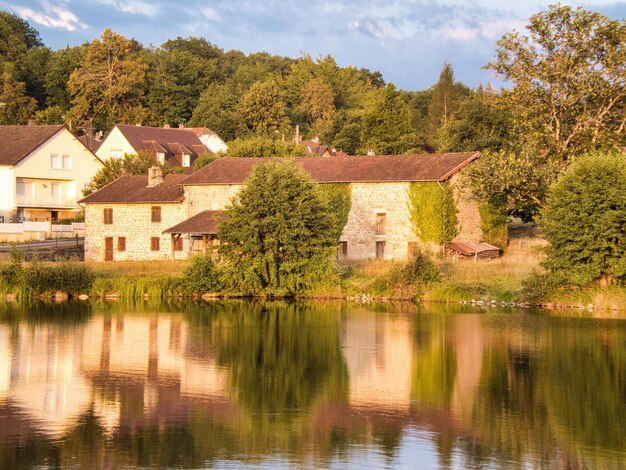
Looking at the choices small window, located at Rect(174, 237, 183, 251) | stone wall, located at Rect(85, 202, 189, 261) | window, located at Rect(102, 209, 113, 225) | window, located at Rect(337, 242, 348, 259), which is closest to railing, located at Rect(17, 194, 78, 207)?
stone wall, located at Rect(85, 202, 189, 261)

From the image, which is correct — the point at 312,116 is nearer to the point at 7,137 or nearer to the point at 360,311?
the point at 7,137

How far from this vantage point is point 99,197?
5762 cm

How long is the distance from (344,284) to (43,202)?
3435 cm

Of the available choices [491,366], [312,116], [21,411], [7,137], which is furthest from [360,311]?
[312,116]

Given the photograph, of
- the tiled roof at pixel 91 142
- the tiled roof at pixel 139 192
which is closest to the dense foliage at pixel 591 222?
the tiled roof at pixel 139 192

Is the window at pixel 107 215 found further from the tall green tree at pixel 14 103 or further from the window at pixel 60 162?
the tall green tree at pixel 14 103

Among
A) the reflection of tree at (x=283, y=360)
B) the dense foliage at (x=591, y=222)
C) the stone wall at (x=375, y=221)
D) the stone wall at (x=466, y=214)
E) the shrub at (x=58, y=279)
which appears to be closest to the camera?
the reflection of tree at (x=283, y=360)

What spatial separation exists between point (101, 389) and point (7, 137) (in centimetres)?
5406

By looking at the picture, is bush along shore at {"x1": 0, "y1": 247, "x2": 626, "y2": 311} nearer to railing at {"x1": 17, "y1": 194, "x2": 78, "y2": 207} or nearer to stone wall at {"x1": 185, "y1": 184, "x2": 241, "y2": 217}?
stone wall at {"x1": 185, "y1": 184, "x2": 241, "y2": 217}

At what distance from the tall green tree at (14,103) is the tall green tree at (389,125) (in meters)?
36.5

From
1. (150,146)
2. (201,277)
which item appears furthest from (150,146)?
(201,277)

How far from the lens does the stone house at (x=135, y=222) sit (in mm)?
56062

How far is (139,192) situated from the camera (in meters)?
57.6

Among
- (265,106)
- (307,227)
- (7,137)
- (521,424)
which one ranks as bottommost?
(521,424)
